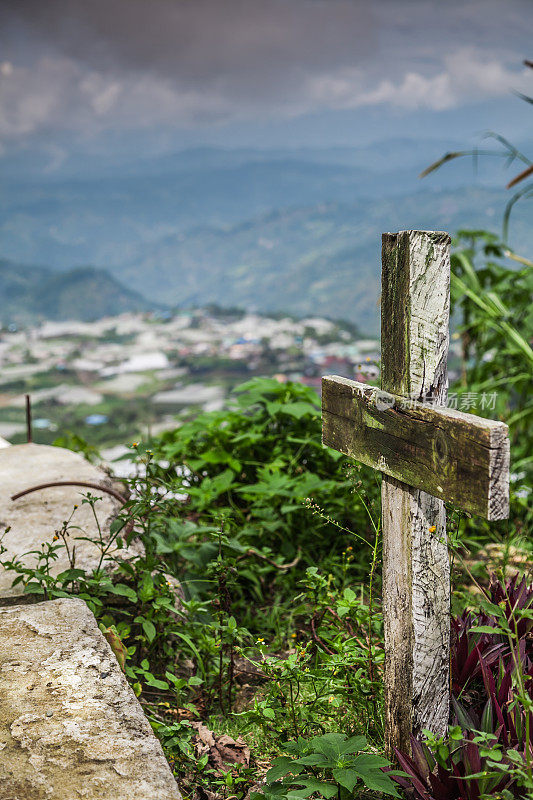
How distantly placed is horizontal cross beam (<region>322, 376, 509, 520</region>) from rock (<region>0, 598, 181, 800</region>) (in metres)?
0.70

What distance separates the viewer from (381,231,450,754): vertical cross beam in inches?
48.3

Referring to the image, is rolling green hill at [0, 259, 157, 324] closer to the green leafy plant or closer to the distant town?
the distant town

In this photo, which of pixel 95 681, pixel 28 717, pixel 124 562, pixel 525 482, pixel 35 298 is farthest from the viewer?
pixel 35 298

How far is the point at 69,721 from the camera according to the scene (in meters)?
1.19

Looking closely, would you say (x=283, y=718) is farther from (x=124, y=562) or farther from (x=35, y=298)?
(x=35, y=298)

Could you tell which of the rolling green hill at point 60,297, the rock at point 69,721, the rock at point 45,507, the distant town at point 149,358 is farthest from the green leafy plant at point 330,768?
the rolling green hill at point 60,297

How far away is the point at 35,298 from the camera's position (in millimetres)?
127188

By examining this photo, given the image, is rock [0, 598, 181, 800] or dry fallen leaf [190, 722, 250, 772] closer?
rock [0, 598, 181, 800]

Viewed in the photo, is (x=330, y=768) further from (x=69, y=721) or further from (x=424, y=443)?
(x=424, y=443)

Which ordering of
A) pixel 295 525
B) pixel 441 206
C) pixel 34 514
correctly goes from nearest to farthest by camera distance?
1. pixel 34 514
2. pixel 295 525
3. pixel 441 206

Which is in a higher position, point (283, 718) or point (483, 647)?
point (483, 647)

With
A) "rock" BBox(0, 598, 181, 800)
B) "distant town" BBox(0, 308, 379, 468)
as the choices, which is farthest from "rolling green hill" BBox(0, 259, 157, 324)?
"rock" BBox(0, 598, 181, 800)

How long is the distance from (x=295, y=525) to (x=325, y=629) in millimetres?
716

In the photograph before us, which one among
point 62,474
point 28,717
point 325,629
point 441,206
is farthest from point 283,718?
point 441,206
